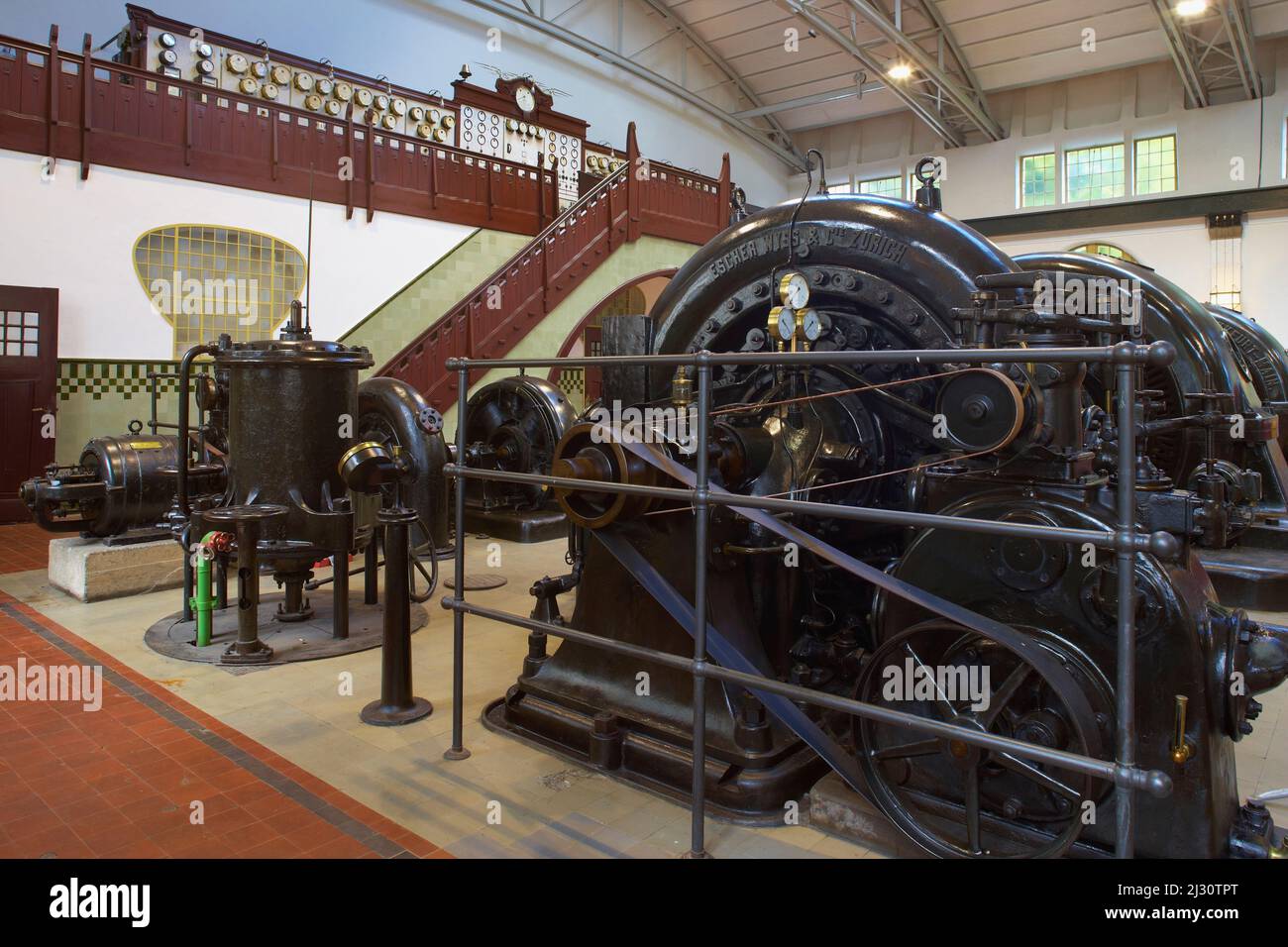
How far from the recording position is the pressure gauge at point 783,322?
11.2 feet

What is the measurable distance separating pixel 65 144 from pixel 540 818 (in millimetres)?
8771

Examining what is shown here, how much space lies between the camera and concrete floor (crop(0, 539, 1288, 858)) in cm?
267

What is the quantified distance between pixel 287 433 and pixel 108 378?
534 centimetres

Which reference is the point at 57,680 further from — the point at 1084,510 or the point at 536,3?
the point at 536,3

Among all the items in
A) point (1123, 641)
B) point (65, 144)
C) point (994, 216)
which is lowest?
point (1123, 641)

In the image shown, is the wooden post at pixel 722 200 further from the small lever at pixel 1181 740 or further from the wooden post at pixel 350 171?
the small lever at pixel 1181 740

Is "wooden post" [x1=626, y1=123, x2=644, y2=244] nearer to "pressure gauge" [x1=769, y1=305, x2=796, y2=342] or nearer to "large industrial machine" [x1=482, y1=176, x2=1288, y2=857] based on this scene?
"large industrial machine" [x1=482, y1=176, x2=1288, y2=857]

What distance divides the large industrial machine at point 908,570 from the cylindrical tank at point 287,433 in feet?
5.71

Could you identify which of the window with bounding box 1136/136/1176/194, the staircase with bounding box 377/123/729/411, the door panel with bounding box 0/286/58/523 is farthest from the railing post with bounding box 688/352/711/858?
the window with bounding box 1136/136/1176/194

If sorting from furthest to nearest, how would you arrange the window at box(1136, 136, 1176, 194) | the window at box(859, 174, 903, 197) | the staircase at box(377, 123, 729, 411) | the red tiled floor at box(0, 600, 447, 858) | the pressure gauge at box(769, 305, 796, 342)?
the window at box(859, 174, 903, 197)
the window at box(1136, 136, 1176, 194)
the staircase at box(377, 123, 729, 411)
the pressure gauge at box(769, 305, 796, 342)
the red tiled floor at box(0, 600, 447, 858)

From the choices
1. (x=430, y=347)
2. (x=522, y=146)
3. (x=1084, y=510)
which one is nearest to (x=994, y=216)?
(x=522, y=146)

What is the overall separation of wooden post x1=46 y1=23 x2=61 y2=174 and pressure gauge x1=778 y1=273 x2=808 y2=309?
8.16m

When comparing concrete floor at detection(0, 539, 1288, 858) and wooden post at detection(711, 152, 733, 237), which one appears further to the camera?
wooden post at detection(711, 152, 733, 237)

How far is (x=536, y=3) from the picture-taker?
16.1 meters
